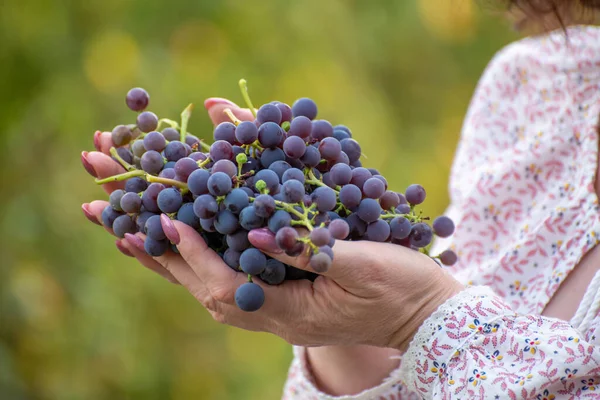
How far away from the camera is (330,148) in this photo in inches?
28.4

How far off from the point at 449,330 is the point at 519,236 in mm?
335

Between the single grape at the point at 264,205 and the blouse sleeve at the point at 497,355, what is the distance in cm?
30

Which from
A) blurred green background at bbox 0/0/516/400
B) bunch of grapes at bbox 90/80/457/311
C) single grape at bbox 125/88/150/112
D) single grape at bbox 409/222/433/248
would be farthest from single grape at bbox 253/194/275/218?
blurred green background at bbox 0/0/516/400

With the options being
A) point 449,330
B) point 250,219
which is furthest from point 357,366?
point 250,219

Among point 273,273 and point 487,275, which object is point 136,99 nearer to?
point 273,273

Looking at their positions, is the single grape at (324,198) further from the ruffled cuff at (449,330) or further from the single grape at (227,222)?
the ruffled cuff at (449,330)

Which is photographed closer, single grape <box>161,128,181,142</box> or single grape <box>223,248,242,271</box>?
single grape <box>223,248,242,271</box>

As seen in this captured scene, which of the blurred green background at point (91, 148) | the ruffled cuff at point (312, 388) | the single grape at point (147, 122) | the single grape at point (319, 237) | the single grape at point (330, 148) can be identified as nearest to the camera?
the single grape at point (319, 237)

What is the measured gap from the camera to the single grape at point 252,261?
67cm

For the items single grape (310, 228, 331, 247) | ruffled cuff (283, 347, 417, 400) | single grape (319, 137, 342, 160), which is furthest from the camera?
ruffled cuff (283, 347, 417, 400)

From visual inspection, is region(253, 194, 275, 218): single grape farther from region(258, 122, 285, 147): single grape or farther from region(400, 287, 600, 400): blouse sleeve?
region(400, 287, 600, 400): blouse sleeve

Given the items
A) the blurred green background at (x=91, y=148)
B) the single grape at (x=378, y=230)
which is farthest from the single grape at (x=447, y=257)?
the blurred green background at (x=91, y=148)

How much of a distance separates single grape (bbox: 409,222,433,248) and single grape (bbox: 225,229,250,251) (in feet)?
0.68

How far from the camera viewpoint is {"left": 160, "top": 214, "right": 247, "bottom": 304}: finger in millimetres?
693
